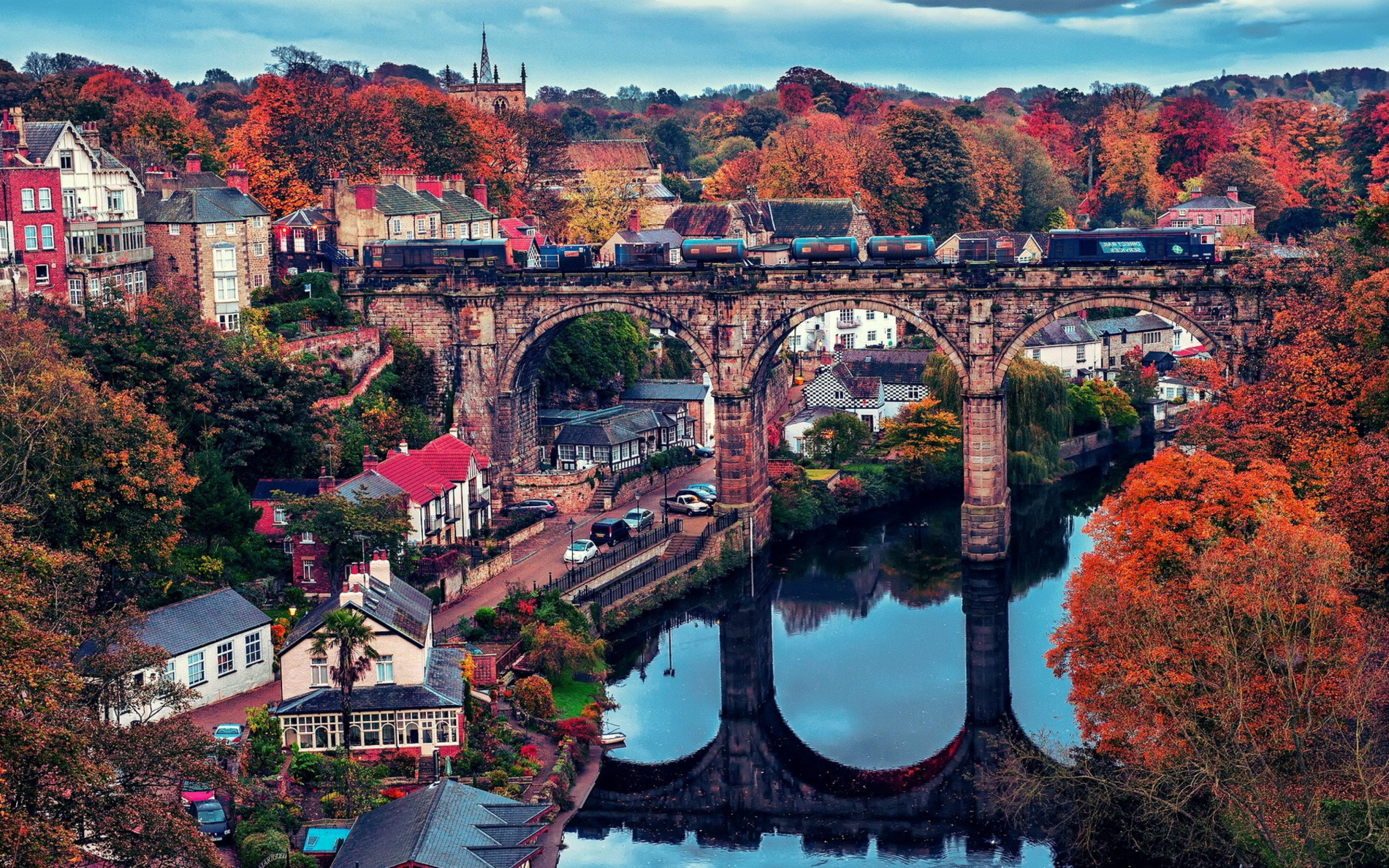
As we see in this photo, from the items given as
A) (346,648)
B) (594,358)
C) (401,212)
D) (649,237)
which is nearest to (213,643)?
(346,648)

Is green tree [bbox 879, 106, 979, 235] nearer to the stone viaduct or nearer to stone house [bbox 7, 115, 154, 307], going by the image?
the stone viaduct

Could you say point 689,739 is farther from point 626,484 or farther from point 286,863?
point 626,484

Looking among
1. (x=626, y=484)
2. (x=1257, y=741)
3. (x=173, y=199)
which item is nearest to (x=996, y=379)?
(x=626, y=484)

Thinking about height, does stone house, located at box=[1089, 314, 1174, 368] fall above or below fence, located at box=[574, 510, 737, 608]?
above


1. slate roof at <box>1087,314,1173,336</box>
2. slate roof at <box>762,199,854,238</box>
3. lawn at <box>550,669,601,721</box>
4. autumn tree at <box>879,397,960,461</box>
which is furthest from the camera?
slate roof at <box>762,199,854,238</box>

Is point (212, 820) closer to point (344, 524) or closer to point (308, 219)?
point (344, 524)

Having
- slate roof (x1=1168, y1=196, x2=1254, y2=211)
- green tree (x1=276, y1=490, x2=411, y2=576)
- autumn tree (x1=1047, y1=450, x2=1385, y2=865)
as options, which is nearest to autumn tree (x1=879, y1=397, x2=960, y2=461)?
green tree (x1=276, y1=490, x2=411, y2=576)
